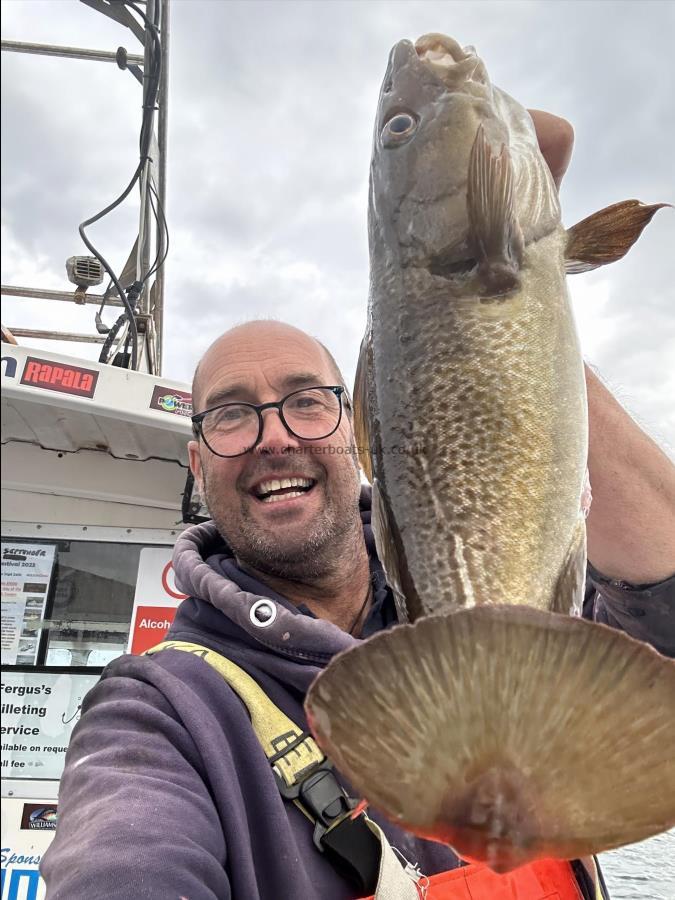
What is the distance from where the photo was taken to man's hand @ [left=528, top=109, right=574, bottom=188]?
1613mm

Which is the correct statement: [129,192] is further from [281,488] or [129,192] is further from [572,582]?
[572,582]

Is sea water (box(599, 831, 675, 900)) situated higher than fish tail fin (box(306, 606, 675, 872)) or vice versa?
fish tail fin (box(306, 606, 675, 872))

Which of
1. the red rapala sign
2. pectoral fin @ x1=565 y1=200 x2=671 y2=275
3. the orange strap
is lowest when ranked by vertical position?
the orange strap

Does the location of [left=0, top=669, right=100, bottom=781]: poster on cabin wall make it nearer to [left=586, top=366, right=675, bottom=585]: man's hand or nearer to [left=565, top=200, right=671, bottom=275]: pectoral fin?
[left=586, top=366, right=675, bottom=585]: man's hand

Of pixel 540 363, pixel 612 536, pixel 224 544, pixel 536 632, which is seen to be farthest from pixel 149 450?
pixel 536 632

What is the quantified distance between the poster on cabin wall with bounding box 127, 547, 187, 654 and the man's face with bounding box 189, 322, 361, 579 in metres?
2.65

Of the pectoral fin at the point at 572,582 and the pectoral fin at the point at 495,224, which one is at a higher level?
the pectoral fin at the point at 495,224

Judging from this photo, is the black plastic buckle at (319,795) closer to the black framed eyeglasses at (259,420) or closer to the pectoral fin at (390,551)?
the pectoral fin at (390,551)

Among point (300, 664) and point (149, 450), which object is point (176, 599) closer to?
point (149, 450)

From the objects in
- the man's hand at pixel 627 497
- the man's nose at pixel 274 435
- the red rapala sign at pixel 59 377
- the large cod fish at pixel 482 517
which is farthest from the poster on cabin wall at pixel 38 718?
the large cod fish at pixel 482 517

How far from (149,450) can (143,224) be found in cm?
162

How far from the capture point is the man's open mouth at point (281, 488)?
85.7 inches

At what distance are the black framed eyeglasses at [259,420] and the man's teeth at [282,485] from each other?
0.13 metres

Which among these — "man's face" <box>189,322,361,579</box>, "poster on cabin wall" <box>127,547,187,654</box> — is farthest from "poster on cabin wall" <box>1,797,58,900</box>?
"man's face" <box>189,322,361,579</box>
